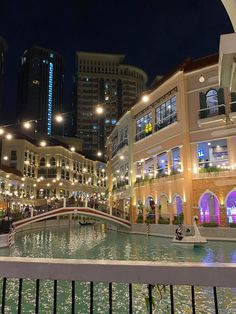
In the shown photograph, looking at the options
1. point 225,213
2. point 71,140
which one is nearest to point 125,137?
point 225,213

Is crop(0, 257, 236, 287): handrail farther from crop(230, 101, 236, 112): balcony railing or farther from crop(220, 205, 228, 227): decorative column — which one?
crop(230, 101, 236, 112): balcony railing

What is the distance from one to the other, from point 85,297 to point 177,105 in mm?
21669

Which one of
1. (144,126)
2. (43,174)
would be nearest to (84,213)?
(144,126)

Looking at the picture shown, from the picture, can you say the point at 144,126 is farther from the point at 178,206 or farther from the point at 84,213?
the point at 84,213

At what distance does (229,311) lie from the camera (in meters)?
8.66

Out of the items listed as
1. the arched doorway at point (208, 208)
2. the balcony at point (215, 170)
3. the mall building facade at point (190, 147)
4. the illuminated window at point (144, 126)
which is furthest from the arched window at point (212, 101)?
the illuminated window at point (144, 126)

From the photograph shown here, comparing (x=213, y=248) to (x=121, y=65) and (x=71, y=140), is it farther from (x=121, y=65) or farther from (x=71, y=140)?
(x=121, y=65)

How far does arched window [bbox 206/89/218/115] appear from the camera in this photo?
2697 centimetres

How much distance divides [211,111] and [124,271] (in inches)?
999

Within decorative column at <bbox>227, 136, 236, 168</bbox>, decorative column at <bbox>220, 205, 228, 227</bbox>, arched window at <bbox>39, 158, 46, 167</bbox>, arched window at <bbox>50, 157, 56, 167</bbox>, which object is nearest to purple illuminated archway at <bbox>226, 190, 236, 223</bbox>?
decorative column at <bbox>220, 205, 228, 227</bbox>

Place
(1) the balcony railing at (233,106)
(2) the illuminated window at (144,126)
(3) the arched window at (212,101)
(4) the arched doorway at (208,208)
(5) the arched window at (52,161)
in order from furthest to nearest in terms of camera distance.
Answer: (5) the arched window at (52,161), (2) the illuminated window at (144,126), (3) the arched window at (212,101), (4) the arched doorway at (208,208), (1) the balcony railing at (233,106)

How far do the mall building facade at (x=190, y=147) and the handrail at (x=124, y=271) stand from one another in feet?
76.2

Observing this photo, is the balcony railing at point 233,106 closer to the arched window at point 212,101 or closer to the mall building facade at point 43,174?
the arched window at point 212,101

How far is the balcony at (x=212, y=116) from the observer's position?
85.9ft
